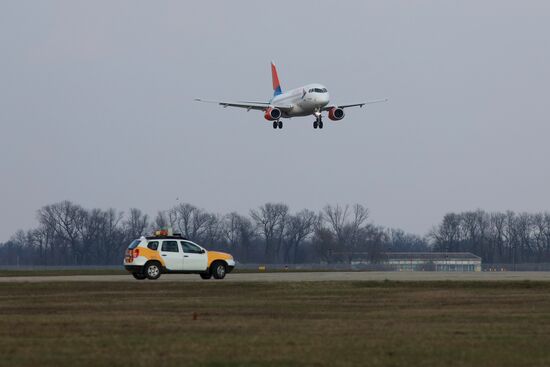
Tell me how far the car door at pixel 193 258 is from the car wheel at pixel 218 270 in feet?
1.34

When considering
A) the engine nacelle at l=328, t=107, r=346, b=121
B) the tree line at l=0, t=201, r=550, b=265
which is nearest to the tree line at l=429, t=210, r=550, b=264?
the tree line at l=0, t=201, r=550, b=265

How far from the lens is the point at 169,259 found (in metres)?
41.8

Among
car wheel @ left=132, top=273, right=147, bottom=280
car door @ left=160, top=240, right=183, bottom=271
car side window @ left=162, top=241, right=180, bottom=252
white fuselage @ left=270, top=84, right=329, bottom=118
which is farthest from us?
white fuselage @ left=270, top=84, right=329, bottom=118

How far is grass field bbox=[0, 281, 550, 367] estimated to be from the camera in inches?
637

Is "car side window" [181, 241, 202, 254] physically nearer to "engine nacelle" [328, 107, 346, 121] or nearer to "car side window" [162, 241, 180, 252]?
"car side window" [162, 241, 180, 252]

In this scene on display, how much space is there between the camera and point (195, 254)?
138 feet

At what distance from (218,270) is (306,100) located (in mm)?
39149

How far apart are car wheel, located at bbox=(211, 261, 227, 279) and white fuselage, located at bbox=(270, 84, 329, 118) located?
124ft

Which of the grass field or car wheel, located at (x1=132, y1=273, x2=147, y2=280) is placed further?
car wheel, located at (x1=132, y1=273, x2=147, y2=280)

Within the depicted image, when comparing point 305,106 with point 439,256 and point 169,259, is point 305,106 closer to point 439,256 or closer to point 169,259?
point 169,259

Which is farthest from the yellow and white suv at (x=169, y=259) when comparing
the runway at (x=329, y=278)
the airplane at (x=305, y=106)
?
the airplane at (x=305, y=106)

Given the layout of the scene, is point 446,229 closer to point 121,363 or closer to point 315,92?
point 315,92

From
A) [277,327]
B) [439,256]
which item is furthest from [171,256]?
[439,256]

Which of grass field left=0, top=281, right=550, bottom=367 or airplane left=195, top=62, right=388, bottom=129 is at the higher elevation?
airplane left=195, top=62, right=388, bottom=129
